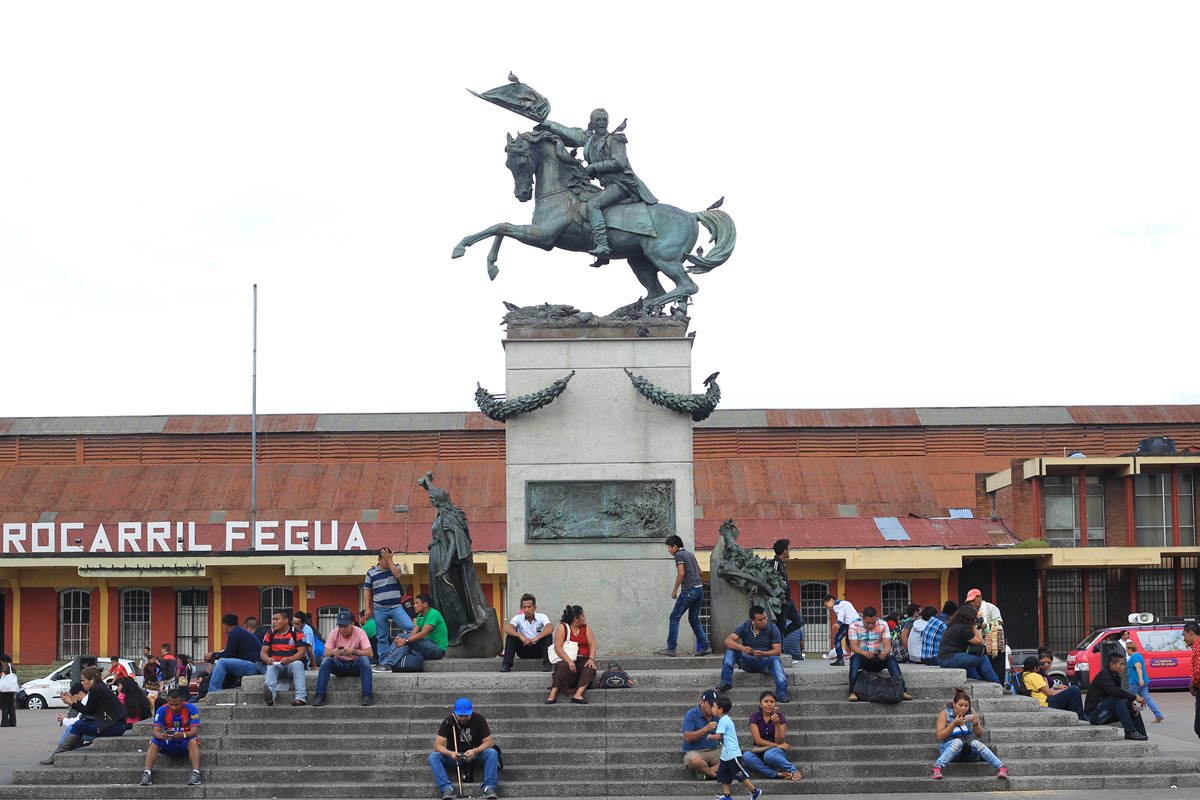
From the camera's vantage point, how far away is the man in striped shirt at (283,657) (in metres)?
17.5

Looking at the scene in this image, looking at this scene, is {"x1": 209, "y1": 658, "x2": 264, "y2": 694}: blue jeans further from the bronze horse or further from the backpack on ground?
the bronze horse

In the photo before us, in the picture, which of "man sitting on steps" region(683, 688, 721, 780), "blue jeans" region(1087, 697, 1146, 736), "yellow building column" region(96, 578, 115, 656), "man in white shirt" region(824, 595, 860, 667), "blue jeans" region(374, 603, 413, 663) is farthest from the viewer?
"yellow building column" region(96, 578, 115, 656)

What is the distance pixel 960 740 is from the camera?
53.3 feet

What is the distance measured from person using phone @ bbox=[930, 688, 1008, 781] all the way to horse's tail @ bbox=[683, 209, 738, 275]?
7.59 meters

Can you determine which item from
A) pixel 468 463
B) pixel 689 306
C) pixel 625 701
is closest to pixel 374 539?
pixel 468 463

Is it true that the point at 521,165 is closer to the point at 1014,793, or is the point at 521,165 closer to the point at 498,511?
the point at 1014,793

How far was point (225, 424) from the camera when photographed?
53188 mm

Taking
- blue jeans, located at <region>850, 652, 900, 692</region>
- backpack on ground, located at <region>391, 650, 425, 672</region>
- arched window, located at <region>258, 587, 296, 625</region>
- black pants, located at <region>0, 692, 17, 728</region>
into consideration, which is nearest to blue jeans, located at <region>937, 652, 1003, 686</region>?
blue jeans, located at <region>850, 652, 900, 692</region>

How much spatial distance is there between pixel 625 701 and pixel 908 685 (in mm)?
3217

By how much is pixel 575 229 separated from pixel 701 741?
7941mm

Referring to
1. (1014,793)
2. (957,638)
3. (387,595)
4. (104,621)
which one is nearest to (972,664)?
(957,638)

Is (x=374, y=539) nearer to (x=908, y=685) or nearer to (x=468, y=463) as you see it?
(x=468, y=463)

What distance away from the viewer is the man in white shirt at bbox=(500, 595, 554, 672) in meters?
18.9

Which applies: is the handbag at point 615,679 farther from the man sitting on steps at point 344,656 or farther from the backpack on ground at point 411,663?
the man sitting on steps at point 344,656
